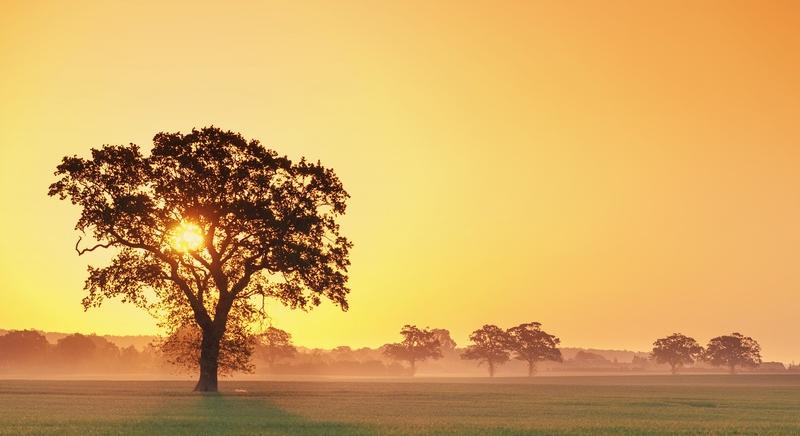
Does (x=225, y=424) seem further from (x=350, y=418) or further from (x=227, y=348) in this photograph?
(x=227, y=348)

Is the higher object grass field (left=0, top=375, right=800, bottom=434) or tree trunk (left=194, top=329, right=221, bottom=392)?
tree trunk (left=194, top=329, right=221, bottom=392)

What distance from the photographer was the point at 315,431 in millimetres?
29906

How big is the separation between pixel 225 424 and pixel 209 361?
32131 mm

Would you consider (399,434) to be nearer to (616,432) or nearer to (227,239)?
(616,432)

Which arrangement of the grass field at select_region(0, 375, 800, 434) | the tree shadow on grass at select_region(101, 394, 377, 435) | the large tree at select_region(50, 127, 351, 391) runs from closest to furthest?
the tree shadow on grass at select_region(101, 394, 377, 435)
the grass field at select_region(0, 375, 800, 434)
the large tree at select_region(50, 127, 351, 391)

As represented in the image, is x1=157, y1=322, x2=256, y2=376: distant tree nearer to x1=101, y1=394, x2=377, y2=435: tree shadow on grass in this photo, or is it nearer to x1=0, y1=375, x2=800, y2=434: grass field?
x1=0, y1=375, x2=800, y2=434: grass field

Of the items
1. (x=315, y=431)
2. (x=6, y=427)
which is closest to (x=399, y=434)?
(x=315, y=431)

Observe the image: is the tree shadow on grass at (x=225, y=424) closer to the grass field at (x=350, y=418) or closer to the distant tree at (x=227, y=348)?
the grass field at (x=350, y=418)

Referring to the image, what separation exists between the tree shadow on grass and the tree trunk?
A: 2045 centimetres

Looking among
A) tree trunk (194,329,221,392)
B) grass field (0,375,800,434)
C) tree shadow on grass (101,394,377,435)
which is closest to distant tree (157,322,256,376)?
tree trunk (194,329,221,392)

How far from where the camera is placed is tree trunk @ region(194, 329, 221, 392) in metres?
63.3

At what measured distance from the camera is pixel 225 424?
106ft

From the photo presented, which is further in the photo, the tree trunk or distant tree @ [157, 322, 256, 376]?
distant tree @ [157, 322, 256, 376]

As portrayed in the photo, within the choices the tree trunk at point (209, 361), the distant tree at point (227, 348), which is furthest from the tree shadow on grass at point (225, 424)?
the distant tree at point (227, 348)
